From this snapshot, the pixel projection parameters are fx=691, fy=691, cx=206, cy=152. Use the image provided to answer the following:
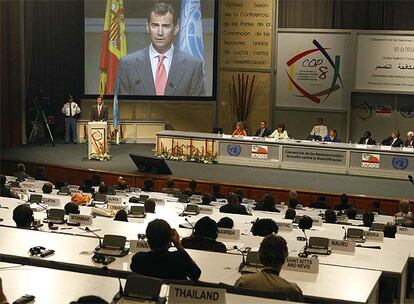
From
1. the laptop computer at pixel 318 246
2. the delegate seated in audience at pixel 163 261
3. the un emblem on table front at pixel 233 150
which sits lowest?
the un emblem on table front at pixel 233 150

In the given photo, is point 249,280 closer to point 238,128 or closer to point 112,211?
point 112,211

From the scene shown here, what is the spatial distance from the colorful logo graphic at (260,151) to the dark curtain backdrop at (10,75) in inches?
220

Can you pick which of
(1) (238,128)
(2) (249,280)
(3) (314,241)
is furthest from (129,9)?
(2) (249,280)

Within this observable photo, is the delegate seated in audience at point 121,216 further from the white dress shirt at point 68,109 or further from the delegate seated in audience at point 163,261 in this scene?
the white dress shirt at point 68,109

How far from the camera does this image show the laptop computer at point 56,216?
20.4 feet

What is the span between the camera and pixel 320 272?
180 inches

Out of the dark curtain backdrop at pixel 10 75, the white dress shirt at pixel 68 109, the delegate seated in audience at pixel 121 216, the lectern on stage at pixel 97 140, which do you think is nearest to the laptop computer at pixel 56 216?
the delegate seated in audience at pixel 121 216

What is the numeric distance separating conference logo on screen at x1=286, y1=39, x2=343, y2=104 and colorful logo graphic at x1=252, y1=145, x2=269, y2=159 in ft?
12.1

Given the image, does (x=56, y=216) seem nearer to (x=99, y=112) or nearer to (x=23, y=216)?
(x=23, y=216)

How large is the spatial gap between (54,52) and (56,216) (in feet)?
37.3

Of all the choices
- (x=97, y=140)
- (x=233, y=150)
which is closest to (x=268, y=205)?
(x=233, y=150)

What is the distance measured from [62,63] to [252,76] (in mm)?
4751

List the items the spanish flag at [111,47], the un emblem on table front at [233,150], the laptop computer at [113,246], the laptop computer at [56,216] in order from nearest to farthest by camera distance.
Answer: the laptop computer at [113,246] → the laptop computer at [56,216] → the un emblem on table front at [233,150] → the spanish flag at [111,47]

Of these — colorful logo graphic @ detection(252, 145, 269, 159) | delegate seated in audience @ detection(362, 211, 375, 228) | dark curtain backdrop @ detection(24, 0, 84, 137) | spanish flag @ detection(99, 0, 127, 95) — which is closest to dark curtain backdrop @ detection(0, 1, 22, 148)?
dark curtain backdrop @ detection(24, 0, 84, 137)
